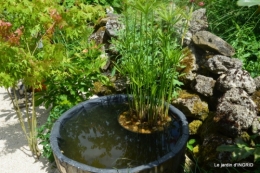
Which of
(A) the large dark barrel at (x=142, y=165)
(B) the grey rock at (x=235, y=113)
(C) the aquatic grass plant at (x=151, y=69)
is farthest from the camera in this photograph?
(B) the grey rock at (x=235, y=113)

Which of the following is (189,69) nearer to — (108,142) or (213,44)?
(213,44)

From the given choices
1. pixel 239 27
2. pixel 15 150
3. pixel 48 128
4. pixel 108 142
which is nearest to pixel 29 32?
pixel 48 128

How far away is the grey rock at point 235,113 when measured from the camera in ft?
9.68

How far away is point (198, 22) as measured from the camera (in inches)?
167

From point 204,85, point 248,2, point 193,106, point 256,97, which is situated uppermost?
point 248,2

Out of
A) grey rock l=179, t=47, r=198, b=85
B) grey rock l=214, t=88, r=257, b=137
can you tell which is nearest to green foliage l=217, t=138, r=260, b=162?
grey rock l=214, t=88, r=257, b=137

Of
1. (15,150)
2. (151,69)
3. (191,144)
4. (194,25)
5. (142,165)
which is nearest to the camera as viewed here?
(142,165)

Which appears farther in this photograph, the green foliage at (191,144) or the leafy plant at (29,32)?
the green foliage at (191,144)

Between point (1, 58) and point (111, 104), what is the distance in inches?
54.0

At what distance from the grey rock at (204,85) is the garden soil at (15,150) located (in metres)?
1.89

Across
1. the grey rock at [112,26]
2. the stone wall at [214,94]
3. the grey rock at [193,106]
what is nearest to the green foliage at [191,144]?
the stone wall at [214,94]

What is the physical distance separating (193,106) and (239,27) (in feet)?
5.76

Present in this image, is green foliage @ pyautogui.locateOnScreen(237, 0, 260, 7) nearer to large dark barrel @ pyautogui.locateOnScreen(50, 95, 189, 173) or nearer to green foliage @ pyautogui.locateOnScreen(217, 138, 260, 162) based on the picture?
green foliage @ pyautogui.locateOnScreen(217, 138, 260, 162)

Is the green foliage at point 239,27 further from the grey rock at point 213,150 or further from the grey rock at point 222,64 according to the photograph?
the grey rock at point 213,150
